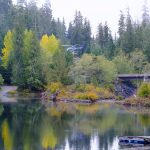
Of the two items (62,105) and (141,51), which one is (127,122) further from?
(141,51)

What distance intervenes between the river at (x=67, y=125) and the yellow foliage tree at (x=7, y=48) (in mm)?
23485

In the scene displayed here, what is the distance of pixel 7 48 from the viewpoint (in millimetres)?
90125

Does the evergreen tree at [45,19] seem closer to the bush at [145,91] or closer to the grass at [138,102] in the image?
the bush at [145,91]

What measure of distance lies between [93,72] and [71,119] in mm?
28132

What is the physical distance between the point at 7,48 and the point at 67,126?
4771 cm

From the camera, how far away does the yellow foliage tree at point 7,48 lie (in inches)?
3464

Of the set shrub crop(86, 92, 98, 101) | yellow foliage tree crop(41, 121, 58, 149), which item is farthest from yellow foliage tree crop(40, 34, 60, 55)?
yellow foliage tree crop(41, 121, 58, 149)

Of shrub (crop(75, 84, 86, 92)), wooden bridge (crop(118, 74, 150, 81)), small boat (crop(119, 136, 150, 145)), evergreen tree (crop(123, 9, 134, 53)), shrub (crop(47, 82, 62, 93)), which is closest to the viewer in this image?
small boat (crop(119, 136, 150, 145))

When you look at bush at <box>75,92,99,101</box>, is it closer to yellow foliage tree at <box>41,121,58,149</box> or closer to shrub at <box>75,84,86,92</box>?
shrub at <box>75,84,86,92</box>

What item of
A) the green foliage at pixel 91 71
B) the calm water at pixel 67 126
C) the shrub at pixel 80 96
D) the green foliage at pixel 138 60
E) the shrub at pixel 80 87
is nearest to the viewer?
the calm water at pixel 67 126

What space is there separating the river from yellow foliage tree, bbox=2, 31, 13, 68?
2349 cm

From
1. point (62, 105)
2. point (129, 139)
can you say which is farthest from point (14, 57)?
point (129, 139)

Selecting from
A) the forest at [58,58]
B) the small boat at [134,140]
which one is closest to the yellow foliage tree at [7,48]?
the forest at [58,58]

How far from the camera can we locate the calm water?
35.9m
